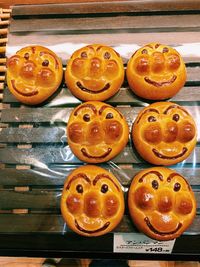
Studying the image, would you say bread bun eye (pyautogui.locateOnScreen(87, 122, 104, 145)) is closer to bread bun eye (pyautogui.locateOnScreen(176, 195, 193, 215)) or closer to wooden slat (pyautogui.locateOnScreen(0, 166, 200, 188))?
wooden slat (pyautogui.locateOnScreen(0, 166, 200, 188))

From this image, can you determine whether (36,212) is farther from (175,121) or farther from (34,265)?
(175,121)

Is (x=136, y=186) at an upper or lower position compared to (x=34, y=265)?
upper

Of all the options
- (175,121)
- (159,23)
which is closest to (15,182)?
(175,121)

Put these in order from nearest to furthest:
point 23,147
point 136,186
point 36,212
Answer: point 136,186 → point 36,212 → point 23,147

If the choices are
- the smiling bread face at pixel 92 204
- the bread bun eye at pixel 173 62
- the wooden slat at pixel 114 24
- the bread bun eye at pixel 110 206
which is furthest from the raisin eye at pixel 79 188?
the wooden slat at pixel 114 24

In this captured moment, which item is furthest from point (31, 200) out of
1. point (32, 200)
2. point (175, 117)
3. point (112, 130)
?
point (175, 117)

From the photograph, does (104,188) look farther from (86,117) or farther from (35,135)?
(35,135)

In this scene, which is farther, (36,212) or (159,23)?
(159,23)

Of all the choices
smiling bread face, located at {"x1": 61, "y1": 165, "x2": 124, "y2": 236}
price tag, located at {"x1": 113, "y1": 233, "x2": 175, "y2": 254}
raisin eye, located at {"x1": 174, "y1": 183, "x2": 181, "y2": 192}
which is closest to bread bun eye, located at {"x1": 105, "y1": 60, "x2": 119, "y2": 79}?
smiling bread face, located at {"x1": 61, "y1": 165, "x2": 124, "y2": 236}
